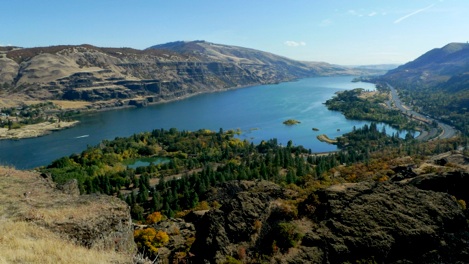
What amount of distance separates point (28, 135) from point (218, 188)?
79.8m

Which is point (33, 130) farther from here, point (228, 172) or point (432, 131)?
point (432, 131)

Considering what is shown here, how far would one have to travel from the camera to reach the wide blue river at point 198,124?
274 ft

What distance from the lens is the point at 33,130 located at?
102 metres

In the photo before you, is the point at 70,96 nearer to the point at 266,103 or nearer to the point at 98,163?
the point at 266,103

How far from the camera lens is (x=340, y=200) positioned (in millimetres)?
17094

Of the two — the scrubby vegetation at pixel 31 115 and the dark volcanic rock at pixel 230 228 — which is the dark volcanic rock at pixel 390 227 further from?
the scrubby vegetation at pixel 31 115

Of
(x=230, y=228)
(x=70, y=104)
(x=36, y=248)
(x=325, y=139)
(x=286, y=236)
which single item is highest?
(x=36, y=248)

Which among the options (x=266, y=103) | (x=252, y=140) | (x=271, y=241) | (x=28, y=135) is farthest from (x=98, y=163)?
(x=266, y=103)

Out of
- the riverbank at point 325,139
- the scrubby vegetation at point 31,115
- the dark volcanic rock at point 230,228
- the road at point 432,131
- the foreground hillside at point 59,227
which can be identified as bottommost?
the riverbank at point 325,139

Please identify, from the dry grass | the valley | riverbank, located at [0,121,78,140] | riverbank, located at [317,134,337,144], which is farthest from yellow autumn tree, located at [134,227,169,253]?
the dry grass

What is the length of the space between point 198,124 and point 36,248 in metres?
105

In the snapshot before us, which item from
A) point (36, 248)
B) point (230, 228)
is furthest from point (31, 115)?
point (36, 248)

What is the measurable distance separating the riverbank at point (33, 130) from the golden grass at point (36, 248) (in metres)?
100

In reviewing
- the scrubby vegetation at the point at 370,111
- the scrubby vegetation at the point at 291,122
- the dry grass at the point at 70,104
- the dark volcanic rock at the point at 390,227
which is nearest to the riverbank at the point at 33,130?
the dry grass at the point at 70,104
